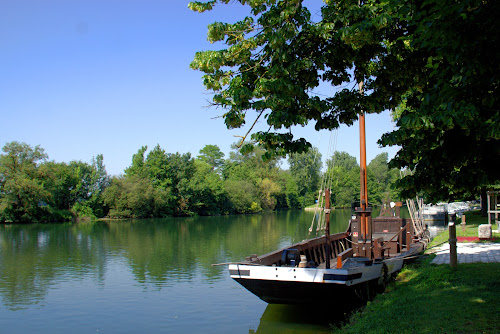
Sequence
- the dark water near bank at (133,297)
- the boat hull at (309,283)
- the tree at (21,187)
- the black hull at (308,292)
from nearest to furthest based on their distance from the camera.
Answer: the boat hull at (309,283), the black hull at (308,292), the dark water near bank at (133,297), the tree at (21,187)

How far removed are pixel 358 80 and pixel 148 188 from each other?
211 feet

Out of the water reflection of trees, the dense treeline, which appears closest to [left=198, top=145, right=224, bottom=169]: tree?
the dense treeline

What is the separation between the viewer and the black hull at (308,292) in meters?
10.2

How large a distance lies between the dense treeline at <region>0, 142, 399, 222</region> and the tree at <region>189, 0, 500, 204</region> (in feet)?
143

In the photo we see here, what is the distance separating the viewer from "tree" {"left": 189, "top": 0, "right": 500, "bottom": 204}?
217 inches

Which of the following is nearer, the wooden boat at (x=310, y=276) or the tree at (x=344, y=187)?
the wooden boat at (x=310, y=276)

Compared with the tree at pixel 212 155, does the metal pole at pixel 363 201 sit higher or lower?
lower

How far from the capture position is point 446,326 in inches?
275

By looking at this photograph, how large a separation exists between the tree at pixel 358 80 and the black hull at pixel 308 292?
413 centimetres

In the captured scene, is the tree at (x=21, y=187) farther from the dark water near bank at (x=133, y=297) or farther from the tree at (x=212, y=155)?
the tree at (x=212, y=155)

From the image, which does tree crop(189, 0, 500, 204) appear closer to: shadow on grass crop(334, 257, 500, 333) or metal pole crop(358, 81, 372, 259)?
shadow on grass crop(334, 257, 500, 333)

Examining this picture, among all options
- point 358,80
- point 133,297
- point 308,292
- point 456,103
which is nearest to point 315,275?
point 308,292

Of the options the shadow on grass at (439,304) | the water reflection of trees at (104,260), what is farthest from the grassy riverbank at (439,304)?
the water reflection of trees at (104,260)

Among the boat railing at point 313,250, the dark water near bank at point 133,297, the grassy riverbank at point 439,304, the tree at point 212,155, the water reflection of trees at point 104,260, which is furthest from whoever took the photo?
the tree at point 212,155
